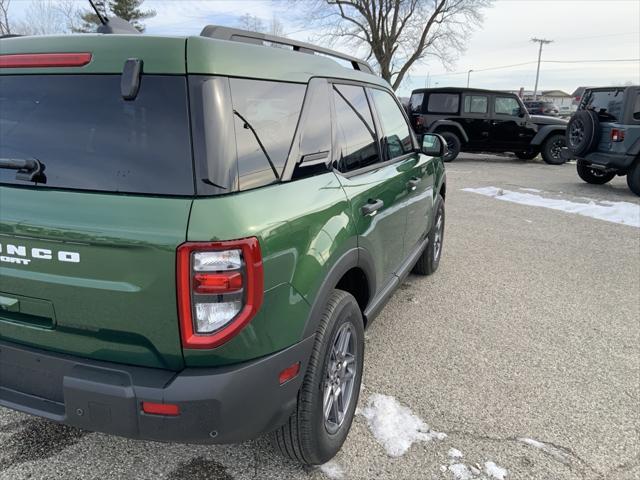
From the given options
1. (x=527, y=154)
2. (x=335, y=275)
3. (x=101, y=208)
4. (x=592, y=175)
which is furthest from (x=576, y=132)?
(x=101, y=208)

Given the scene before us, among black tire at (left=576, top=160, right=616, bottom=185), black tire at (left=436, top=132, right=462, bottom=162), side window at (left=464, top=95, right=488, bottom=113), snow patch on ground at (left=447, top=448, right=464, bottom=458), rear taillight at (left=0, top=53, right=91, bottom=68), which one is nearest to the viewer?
rear taillight at (left=0, top=53, right=91, bottom=68)

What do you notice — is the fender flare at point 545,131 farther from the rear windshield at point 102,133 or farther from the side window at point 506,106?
the rear windshield at point 102,133

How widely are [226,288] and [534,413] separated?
205 centimetres

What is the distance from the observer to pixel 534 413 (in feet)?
8.90

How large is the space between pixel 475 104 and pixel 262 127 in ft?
44.2

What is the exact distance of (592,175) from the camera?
11008 millimetres

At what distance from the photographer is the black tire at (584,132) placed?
9680 mm

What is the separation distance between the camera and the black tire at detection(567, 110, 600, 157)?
968 cm

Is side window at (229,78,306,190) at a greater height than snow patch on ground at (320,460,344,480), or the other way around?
side window at (229,78,306,190)

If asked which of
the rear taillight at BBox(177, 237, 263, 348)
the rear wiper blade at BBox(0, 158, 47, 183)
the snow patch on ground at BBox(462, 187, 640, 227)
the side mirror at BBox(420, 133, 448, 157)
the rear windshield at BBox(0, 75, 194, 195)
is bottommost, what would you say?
the snow patch on ground at BBox(462, 187, 640, 227)

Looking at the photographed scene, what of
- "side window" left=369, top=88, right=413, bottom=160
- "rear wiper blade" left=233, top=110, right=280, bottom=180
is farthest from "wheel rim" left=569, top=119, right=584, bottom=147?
"rear wiper blade" left=233, top=110, right=280, bottom=180

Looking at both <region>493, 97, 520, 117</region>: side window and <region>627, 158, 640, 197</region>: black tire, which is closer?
<region>627, 158, 640, 197</region>: black tire

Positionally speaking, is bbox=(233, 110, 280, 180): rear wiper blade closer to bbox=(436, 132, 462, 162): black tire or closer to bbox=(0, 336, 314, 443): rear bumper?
bbox=(0, 336, 314, 443): rear bumper

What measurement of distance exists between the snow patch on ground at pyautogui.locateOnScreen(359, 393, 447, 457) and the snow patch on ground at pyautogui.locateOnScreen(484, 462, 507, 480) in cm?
26
